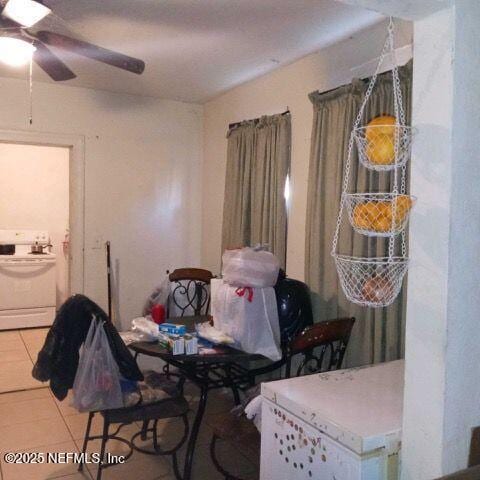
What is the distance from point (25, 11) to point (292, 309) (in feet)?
7.09

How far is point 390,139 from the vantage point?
1.31 metres

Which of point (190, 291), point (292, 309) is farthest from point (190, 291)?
point (292, 309)

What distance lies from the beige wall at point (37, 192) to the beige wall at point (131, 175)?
6.18 feet

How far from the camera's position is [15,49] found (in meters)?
2.32

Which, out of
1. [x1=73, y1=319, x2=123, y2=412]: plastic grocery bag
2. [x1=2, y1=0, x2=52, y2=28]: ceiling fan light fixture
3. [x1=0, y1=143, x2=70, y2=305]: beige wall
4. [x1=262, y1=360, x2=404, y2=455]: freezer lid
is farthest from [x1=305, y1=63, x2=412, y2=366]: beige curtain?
[x1=0, y1=143, x2=70, y2=305]: beige wall

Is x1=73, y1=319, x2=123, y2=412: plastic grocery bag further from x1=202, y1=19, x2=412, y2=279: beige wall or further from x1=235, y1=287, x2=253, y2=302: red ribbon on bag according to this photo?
x1=202, y1=19, x2=412, y2=279: beige wall

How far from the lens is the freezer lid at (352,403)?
4.48 ft

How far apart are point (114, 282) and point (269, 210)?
177 centimetres

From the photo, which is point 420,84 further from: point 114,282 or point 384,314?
point 114,282

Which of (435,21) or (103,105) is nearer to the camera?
(435,21)

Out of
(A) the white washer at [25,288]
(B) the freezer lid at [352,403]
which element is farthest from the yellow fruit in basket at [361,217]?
(A) the white washer at [25,288]

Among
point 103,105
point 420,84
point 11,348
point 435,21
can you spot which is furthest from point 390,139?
point 11,348

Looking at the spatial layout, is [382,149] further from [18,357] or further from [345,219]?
[18,357]

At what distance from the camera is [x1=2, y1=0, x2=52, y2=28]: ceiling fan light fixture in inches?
74.9
